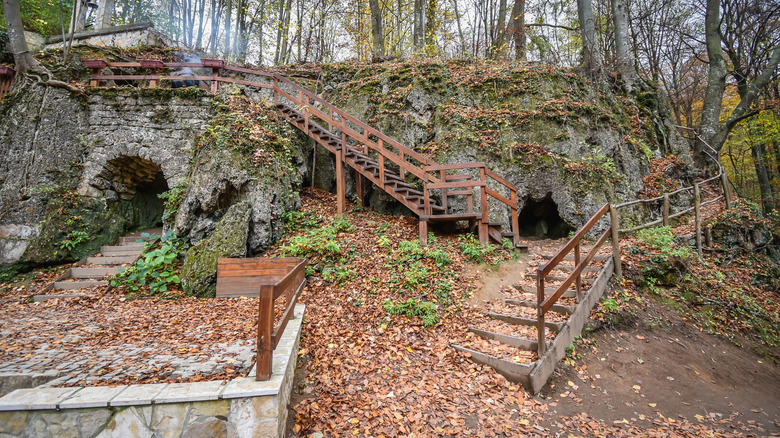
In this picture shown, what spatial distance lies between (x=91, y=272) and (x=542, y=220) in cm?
1149

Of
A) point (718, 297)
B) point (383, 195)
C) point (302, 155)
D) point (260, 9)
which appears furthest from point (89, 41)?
point (718, 297)

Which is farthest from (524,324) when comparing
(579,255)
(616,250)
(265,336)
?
(265,336)

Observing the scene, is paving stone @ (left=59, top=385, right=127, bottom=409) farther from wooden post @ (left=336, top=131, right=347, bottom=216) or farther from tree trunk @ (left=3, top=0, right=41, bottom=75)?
tree trunk @ (left=3, top=0, right=41, bottom=75)

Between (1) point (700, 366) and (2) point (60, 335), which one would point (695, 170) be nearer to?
(1) point (700, 366)

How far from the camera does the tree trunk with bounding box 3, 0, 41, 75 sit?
8844 mm

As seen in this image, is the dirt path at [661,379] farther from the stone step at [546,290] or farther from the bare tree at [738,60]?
the bare tree at [738,60]

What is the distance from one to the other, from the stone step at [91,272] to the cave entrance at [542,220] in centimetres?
1047

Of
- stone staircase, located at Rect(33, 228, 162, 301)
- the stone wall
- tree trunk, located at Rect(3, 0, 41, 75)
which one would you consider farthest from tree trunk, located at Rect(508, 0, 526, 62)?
tree trunk, located at Rect(3, 0, 41, 75)

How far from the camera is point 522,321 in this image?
15.3 feet

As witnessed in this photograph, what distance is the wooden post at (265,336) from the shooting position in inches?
109

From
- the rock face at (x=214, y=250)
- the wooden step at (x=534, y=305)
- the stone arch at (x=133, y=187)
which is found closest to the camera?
the wooden step at (x=534, y=305)

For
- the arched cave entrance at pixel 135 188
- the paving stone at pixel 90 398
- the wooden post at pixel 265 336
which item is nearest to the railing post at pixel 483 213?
the wooden post at pixel 265 336

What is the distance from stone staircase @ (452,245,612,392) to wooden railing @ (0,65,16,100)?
45.2ft

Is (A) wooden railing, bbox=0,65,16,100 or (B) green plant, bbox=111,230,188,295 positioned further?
(A) wooden railing, bbox=0,65,16,100
